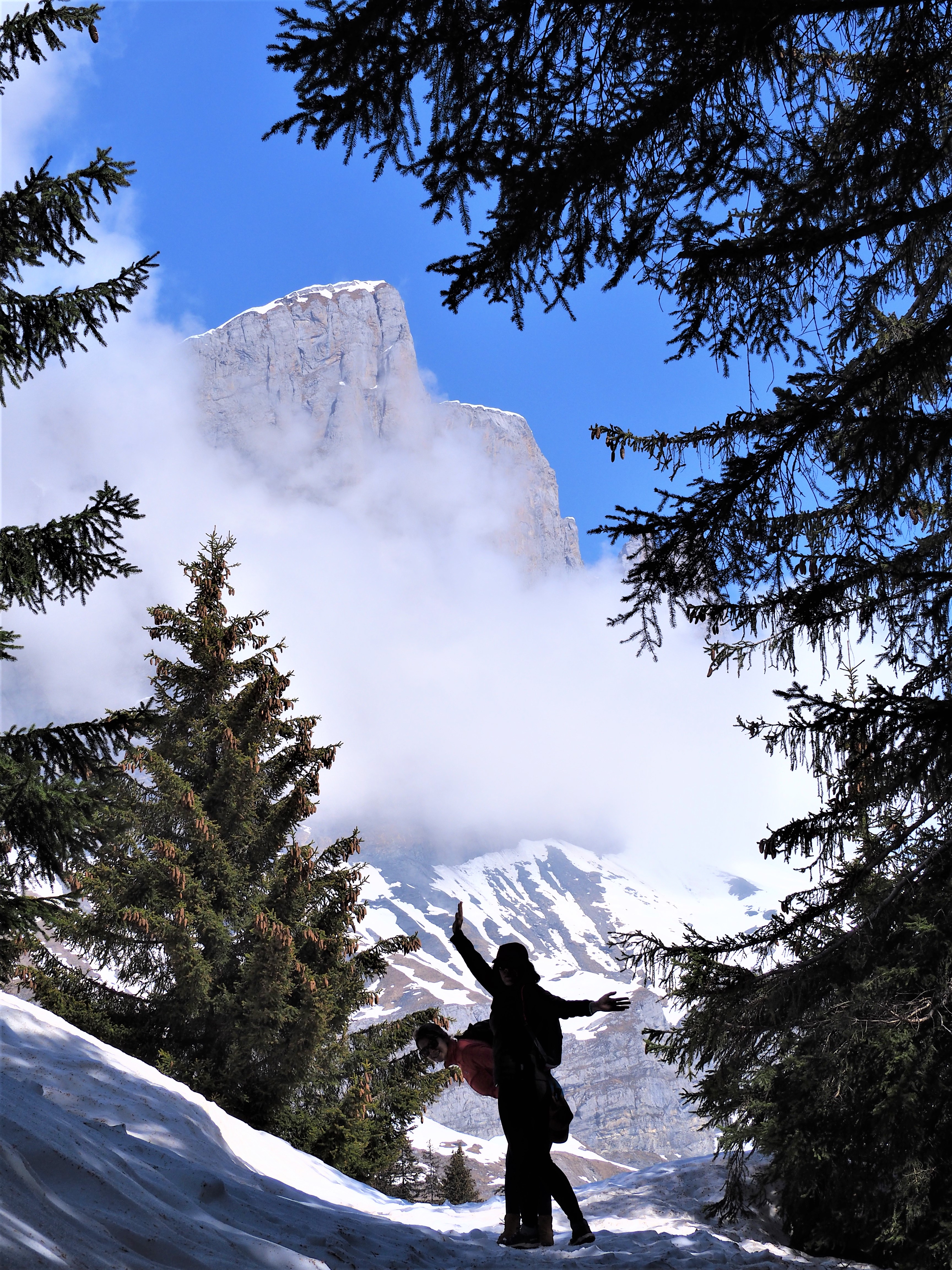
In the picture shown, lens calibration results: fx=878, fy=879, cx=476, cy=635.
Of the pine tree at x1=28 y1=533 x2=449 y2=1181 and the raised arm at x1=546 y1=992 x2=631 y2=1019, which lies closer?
the raised arm at x1=546 y1=992 x2=631 y2=1019

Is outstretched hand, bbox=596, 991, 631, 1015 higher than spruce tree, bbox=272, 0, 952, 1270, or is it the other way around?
spruce tree, bbox=272, 0, 952, 1270

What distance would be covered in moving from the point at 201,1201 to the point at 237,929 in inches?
381

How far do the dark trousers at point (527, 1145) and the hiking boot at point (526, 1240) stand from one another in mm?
61

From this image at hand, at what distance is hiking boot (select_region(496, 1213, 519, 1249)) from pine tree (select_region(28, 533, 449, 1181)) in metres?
8.17

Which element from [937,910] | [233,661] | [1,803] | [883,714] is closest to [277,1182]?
[1,803]

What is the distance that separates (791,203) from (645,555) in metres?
1.98

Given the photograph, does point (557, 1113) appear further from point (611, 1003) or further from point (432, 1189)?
point (432, 1189)

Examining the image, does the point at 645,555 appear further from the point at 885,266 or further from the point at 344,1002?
the point at 344,1002

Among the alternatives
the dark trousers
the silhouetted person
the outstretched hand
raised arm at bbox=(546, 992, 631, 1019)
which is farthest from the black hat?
the dark trousers

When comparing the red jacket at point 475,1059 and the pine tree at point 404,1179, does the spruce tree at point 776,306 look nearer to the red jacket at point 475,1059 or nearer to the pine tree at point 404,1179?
the red jacket at point 475,1059

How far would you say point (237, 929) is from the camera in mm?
14344

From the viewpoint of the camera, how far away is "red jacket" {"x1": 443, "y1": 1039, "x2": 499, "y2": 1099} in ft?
18.9

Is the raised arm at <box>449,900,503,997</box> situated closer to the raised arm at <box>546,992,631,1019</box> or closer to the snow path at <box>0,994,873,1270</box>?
the raised arm at <box>546,992,631,1019</box>

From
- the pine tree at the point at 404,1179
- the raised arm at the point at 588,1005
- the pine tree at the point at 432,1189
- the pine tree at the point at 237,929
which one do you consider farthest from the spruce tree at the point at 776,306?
the pine tree at the point at 432,1189
